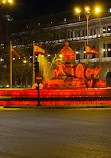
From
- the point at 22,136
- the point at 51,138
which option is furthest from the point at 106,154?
the point at 22,136

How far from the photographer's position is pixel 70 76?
35562 millimetres

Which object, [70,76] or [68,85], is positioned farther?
[70,76]

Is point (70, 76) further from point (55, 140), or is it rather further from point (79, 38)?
point (79, 38)

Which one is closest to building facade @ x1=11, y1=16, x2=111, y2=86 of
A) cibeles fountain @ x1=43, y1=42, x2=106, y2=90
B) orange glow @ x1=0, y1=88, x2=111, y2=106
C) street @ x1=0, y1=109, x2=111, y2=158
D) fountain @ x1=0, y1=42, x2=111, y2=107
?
cibeles fountain @ x1=43, y1=42, x2=106, y2=90

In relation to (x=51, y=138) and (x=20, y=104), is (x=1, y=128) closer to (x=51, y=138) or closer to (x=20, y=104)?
(x=51, y=138)

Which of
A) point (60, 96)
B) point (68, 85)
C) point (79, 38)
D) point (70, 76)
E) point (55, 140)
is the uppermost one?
point (79, 38)

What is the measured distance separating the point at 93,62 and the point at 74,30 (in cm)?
1022

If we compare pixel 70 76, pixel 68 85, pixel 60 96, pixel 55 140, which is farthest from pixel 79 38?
pixel 55 140

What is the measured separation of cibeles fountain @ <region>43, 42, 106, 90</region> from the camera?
114 ft

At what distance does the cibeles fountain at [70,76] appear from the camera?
3466 cm

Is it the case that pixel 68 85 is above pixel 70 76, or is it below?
below

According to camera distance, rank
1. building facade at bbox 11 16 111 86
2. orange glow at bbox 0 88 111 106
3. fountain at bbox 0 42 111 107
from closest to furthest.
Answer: orange glow at bbox 0 88 111 106, fountain at bbox 0 42 111 107, building facade at bbox 11 16 111 86

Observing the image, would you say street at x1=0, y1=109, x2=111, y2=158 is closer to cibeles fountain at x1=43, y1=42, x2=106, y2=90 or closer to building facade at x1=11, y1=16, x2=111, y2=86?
cibeles fountain at x1=43, y1=42, x2=106, y2=90

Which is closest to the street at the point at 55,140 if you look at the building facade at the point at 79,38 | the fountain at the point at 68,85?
the fountain at the point at 68,85
